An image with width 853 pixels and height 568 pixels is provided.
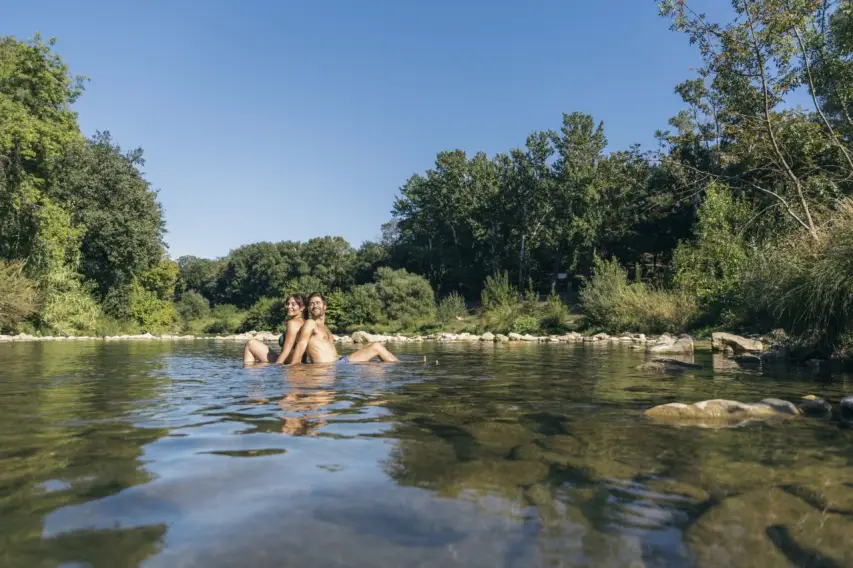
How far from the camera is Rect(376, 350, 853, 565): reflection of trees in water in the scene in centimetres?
196

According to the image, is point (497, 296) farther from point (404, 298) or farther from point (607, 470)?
point (607, 470)

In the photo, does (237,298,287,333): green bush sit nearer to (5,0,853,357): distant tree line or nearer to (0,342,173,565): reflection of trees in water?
(5,0,853,357): distant tree line

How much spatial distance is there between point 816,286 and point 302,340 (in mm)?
7193

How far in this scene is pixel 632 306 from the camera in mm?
21844

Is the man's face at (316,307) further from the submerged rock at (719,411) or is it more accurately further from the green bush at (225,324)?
the green bush at (225,324)

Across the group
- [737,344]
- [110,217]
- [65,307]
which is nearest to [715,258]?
[737,344]

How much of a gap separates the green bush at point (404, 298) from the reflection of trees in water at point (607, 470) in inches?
1137

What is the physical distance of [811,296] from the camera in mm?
7469

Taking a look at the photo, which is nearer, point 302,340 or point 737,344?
point 302,340

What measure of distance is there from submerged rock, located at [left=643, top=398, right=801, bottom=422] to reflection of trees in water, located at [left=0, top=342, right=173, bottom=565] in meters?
3.47

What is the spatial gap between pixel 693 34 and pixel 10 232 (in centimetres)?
2716

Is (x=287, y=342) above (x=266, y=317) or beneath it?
beneath

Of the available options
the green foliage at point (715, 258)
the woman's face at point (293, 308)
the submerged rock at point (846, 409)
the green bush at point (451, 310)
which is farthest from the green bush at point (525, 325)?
the submerged rock at point (846, 409)

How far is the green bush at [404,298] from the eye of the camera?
33.8 m
